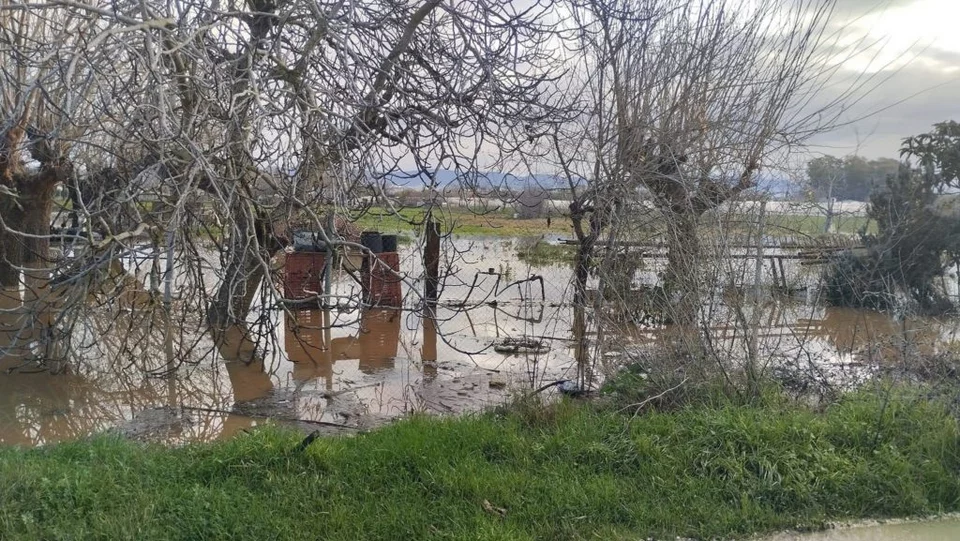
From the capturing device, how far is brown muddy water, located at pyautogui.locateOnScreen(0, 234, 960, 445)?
581 cm

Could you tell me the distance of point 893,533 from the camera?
3.94 m

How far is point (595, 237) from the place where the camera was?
306 inches

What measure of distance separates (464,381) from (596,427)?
A: 265cm

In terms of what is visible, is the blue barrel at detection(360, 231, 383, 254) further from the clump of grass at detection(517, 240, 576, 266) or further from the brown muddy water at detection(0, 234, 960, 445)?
the clump of grass at detection(517, 240, 576, 266)

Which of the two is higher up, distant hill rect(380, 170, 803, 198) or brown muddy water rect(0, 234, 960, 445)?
distant hill rect(380, 170, 803, 198)

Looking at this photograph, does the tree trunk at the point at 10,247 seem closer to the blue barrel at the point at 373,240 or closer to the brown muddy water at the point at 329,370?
the brown muddy water at the point at 329,370

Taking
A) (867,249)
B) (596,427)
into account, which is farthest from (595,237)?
(867,249)

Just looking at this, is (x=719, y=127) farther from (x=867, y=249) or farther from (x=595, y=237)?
(x=867, y=249)

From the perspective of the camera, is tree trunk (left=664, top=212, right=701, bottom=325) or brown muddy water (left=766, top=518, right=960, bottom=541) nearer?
brown muddy water (left=766, top=518, right=960, bottom=541)

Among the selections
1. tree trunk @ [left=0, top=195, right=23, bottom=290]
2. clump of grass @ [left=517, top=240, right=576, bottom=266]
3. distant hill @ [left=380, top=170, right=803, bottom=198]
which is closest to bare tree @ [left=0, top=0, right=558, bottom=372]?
distant hill @ [left=380, top=170, right=803, bottom=198]

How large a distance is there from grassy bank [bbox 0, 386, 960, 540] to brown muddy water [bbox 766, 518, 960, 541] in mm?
95

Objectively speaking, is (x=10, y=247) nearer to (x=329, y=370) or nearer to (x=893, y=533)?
(x=329, y=370)

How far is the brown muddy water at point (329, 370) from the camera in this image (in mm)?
5809

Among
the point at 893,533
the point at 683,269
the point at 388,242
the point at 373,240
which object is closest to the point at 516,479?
the point at 893,533
